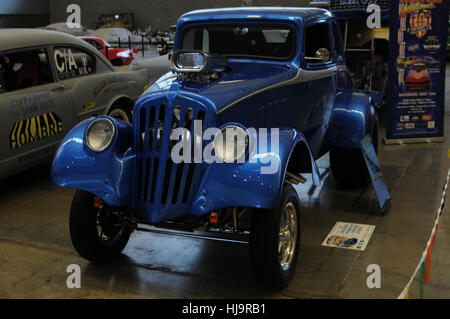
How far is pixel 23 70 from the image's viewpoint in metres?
5.61

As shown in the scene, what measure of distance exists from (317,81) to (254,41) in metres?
0.67

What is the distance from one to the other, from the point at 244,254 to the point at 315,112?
1472 mm

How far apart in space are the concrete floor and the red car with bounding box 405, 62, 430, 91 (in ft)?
7.73

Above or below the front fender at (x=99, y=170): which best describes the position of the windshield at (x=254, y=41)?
above

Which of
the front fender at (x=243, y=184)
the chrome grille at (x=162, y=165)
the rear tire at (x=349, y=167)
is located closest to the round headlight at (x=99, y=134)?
the chrome grille at (x=162, y=165)

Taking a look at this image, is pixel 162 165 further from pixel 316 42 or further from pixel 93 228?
pixel 316 42

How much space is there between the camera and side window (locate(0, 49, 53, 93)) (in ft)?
17.6

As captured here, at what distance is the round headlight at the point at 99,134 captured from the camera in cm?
350

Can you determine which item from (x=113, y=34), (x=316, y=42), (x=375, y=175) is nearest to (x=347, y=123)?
(x=375, y=175)

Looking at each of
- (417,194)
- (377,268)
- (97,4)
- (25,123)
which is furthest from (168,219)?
(97,4)

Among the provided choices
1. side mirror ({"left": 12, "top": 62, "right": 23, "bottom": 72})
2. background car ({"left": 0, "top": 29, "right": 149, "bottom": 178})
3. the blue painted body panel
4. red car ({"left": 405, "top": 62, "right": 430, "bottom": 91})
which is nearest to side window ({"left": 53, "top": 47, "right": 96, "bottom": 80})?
background car ({"left": 0, "top": 29, "right": 149, "bottom": 178})

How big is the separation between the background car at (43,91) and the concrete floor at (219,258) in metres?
0.54

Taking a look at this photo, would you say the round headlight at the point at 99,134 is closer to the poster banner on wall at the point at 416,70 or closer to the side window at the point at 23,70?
the side window at the point at 23,70

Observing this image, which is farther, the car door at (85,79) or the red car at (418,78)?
the red car at (418,78)
